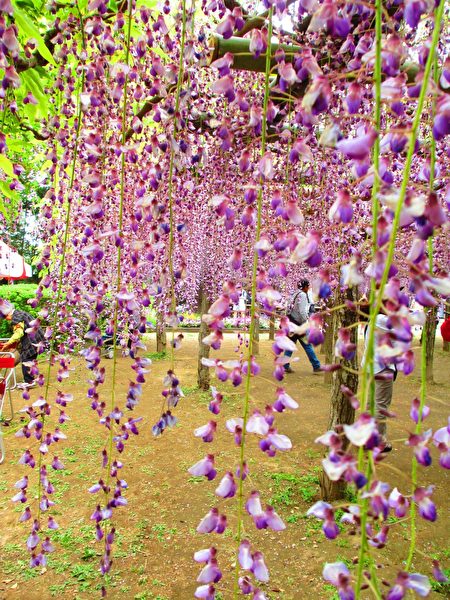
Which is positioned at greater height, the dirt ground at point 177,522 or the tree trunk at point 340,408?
the tree trunk at point 340,408

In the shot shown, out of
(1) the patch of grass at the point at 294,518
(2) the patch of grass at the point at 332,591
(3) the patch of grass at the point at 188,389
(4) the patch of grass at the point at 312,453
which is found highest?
(2) the patch of grass at the point at 332,591

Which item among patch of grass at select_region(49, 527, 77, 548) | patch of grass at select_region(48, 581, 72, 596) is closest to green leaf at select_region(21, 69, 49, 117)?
patch of grass at select_region(48, 581, 72, 596)

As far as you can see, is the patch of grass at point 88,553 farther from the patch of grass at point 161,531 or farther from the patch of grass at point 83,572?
the patch of grass at point 161,531

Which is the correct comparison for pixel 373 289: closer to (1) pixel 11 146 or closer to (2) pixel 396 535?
(1) pixel 11 146

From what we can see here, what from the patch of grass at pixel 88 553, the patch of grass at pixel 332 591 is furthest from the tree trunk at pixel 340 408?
the patch of grass at pixel 88 553

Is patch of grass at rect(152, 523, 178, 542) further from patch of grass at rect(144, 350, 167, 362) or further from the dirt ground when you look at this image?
patch of grass at rect(144, 350, 167, 362)

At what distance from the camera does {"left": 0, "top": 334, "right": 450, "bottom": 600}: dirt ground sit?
2.72 meters

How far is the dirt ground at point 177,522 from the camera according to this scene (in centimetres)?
272

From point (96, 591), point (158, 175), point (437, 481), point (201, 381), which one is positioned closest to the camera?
point (158, 175)

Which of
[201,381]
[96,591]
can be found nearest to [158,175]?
[96,591]

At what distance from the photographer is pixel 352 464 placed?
58 cm

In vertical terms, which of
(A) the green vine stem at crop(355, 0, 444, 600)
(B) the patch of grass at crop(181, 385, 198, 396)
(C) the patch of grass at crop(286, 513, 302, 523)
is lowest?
(B) the patch of grass at crop(181, 385, 198, 396)

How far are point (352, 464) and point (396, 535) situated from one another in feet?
10.5

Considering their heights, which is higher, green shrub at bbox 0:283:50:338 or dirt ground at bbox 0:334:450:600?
green shrub at bbox 0:283:50:338
